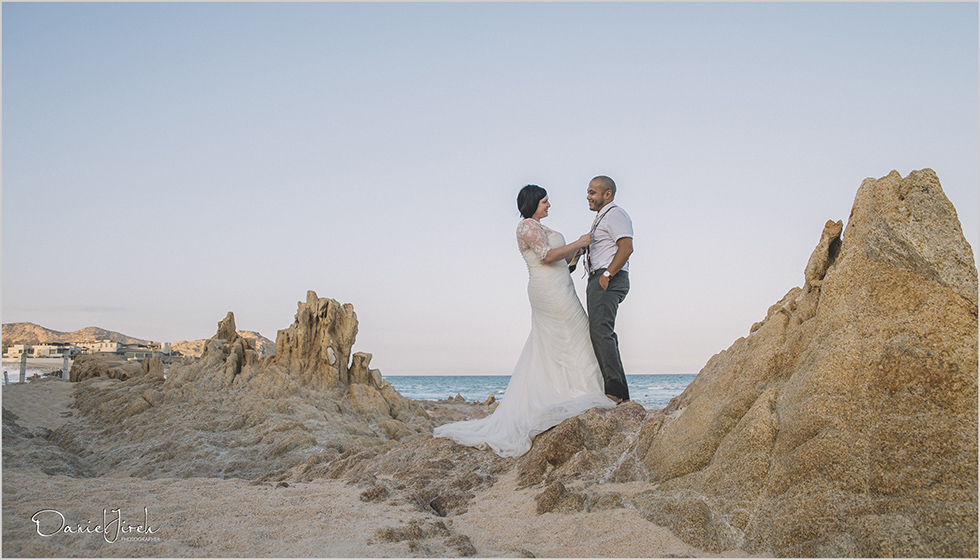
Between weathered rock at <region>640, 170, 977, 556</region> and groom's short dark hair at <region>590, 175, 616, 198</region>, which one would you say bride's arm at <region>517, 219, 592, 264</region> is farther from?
weathered rock at <region>640, 170, 977, 556</region>

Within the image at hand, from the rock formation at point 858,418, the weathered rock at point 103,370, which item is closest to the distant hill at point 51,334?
the weathered rock at point 103,370

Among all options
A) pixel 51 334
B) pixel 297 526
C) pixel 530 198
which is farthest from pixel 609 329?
pixel 51 334

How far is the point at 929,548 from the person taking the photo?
278 centimetres

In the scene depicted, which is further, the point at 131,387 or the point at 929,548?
the point at 131,387

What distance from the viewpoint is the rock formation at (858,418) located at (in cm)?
303

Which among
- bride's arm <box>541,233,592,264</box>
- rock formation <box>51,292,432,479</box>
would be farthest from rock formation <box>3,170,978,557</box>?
rock formation <box>51,292,432,479</box>

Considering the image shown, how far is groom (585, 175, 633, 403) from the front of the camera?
620cm

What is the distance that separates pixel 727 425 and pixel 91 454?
10523mm

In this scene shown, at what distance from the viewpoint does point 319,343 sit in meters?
13.0

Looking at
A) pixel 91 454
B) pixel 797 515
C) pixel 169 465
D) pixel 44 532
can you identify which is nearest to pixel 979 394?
pixel 797 515

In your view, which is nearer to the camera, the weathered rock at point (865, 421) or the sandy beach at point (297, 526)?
the weathered rock at point (865, 421)

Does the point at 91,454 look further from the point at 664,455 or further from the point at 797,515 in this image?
the point at 797,515

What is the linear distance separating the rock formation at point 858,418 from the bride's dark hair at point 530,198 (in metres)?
3.03

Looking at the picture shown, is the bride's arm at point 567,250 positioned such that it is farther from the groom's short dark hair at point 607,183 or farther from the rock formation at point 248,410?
the rock formation at point 248,410
